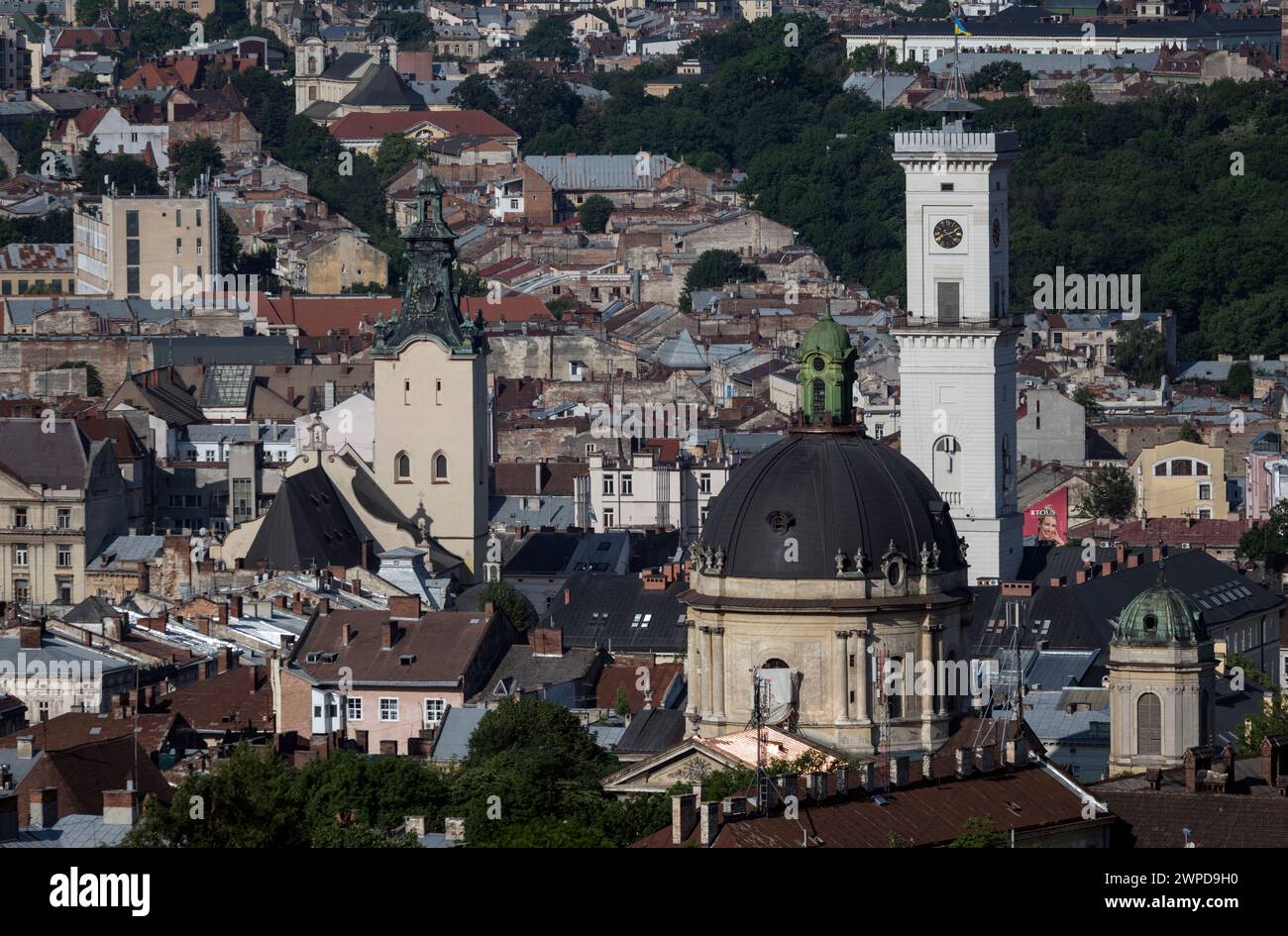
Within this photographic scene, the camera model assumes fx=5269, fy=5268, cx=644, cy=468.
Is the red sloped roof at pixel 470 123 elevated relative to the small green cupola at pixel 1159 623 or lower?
elevated

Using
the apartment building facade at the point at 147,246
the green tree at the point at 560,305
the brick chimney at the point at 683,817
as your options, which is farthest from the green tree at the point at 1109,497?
the brick chimney at the point at 683,817

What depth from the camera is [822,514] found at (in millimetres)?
57156

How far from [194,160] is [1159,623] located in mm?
116137

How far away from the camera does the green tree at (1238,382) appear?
12794cm

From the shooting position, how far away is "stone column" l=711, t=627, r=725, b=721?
187ft

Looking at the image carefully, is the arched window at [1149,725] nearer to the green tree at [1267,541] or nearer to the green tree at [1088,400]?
the green tree at [1267,541]

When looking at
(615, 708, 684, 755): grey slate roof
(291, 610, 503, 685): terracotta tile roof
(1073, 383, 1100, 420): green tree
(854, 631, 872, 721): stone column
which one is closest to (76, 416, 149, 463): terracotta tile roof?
(1073, 383, 1100, 420): green tree

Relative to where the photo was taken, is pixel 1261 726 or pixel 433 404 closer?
pixel 1261 726

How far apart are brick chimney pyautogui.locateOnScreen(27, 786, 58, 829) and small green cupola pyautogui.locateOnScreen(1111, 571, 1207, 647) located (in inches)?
565

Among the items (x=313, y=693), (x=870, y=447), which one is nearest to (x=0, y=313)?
(x=313, y=693)

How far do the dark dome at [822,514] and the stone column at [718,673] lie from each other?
71 centimetres

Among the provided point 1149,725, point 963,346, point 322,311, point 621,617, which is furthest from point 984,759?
point 322,311

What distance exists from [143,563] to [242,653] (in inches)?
723

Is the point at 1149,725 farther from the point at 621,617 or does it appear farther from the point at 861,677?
the point at 621,617
